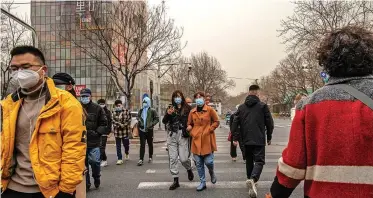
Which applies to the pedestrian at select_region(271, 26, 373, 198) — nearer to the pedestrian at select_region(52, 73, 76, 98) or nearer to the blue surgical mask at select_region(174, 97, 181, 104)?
the pedestrian at select_region(52, 73, 76, 98)

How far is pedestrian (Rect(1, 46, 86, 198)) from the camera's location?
2.85m

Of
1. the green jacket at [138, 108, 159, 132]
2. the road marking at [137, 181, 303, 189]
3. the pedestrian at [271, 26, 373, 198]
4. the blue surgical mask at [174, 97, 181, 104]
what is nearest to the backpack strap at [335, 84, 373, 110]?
the pedestrian at [271, 26, 373, 198]

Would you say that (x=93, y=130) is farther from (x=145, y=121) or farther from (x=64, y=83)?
(x=145, y=121)

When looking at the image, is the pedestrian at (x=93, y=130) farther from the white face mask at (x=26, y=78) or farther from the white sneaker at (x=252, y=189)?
the white face mask at (x=26, y=78)

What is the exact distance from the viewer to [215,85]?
64.1m

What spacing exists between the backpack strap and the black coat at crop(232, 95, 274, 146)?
442 centimetres

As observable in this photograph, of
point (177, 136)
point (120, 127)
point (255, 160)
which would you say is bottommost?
point (255, 160)

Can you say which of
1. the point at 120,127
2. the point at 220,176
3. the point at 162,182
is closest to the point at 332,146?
the point at 162,182

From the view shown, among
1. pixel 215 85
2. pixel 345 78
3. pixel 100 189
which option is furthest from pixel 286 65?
pixel 345 78

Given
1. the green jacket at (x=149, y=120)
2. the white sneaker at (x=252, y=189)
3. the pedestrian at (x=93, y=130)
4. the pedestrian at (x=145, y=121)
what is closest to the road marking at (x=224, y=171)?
the pedestrian at (x=145, y=121)

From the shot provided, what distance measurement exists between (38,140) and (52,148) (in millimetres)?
124

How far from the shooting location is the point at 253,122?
21.3 feet

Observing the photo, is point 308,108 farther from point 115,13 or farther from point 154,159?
point 115,13

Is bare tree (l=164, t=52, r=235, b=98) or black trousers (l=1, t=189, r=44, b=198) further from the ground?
bare tree (l=164, t=52, r=235, b=98)
